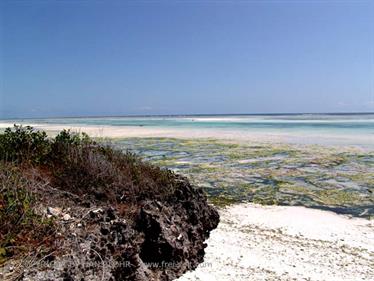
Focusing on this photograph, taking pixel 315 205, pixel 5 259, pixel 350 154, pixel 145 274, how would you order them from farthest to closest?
pixel 350 154
pixel 315 205
pixel 145 274
pixel 5 259

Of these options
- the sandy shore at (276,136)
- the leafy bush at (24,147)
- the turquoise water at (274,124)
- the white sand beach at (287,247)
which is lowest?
the white sand beach at (287,247)

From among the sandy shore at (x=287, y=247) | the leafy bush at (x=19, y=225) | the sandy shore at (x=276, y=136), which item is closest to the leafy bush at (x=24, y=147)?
the leafy bush at (x=19, y=225)

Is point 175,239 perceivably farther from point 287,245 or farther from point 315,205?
point 315,205

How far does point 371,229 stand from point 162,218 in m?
4.99

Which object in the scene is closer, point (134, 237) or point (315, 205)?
point (134, 237)

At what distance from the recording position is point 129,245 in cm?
482

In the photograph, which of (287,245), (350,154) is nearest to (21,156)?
(287,245)

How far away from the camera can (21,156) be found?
673 cm

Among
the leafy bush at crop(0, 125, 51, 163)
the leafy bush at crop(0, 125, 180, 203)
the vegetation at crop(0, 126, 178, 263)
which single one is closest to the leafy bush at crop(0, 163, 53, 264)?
the vegetation at crop(0, 126, 178, 263)

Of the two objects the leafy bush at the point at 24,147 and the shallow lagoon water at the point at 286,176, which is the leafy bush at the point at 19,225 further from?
the shallow lagoon water at the point at 286,176

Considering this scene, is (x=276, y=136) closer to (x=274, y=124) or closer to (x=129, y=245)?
(x=129, y=245)

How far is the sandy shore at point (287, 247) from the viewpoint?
552cm

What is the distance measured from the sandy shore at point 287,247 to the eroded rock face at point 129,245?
36 cm

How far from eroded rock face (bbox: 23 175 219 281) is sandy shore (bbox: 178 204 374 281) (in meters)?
0.36
